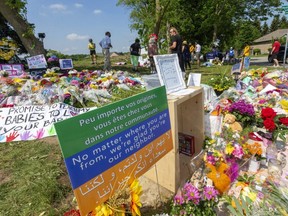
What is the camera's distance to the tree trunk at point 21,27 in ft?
24.5

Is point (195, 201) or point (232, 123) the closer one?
point (195, 201)

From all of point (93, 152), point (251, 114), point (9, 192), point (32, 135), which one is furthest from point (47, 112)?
point (251, 114)

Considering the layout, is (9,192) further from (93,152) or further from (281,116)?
(281,116)

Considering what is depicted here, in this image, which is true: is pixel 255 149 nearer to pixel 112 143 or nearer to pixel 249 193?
pixel 249 193

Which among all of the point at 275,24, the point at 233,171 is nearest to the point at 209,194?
the point at 233,171

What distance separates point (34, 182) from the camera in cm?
186

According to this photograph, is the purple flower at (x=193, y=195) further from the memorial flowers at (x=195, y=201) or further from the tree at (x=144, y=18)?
the tree at (x=144, y=18)

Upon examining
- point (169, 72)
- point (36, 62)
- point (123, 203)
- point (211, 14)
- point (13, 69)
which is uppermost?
point (211, 14)

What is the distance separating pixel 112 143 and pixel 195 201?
75cm

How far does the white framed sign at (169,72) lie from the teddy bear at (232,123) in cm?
79

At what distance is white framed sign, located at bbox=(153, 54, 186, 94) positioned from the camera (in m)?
1.79

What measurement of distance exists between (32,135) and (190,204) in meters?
2.37

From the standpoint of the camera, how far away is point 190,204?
4.72 feet

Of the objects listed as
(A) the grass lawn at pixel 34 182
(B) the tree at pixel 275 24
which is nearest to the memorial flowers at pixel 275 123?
(A) the grass lawn at pixel 34 182
